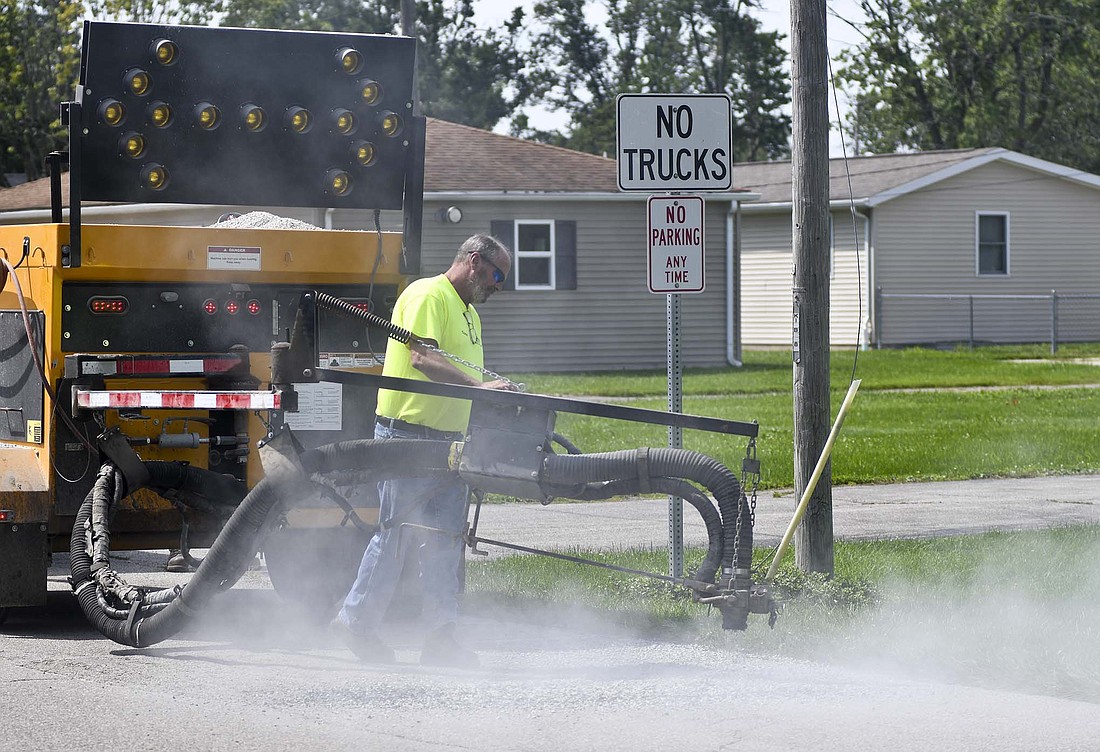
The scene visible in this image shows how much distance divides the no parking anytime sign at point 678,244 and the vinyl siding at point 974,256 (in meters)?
25.5

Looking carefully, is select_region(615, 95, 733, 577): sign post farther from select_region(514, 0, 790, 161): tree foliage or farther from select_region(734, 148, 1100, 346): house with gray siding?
select_region(514, 0, 790, 161): tree foliage

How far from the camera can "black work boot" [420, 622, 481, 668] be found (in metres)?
7.07

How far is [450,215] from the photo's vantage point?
24672 mm

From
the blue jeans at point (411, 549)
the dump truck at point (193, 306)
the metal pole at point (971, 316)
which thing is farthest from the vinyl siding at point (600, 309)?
the blue jeans at point (411, 549)

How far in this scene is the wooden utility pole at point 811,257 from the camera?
27.3ft

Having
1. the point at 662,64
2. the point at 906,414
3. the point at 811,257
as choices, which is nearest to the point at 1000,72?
the point at 662,64

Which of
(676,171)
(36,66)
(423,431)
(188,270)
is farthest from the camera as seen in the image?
(36,66)

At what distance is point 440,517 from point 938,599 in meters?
2.83

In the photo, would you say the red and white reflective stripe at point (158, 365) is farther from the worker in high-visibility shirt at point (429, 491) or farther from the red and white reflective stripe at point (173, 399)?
the worker in high-visibility shirt at point (429, 491)

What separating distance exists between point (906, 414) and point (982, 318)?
1553 centimetres

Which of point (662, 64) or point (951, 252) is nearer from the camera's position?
point (951, 252)

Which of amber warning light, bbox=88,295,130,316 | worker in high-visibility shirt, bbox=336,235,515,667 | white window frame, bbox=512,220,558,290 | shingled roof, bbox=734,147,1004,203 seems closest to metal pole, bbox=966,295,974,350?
shingled roof, bbox=734,147,1004,203

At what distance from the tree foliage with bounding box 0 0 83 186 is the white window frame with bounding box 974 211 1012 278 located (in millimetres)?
21527

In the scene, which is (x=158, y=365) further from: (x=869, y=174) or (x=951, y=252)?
(x=869, y=174)
